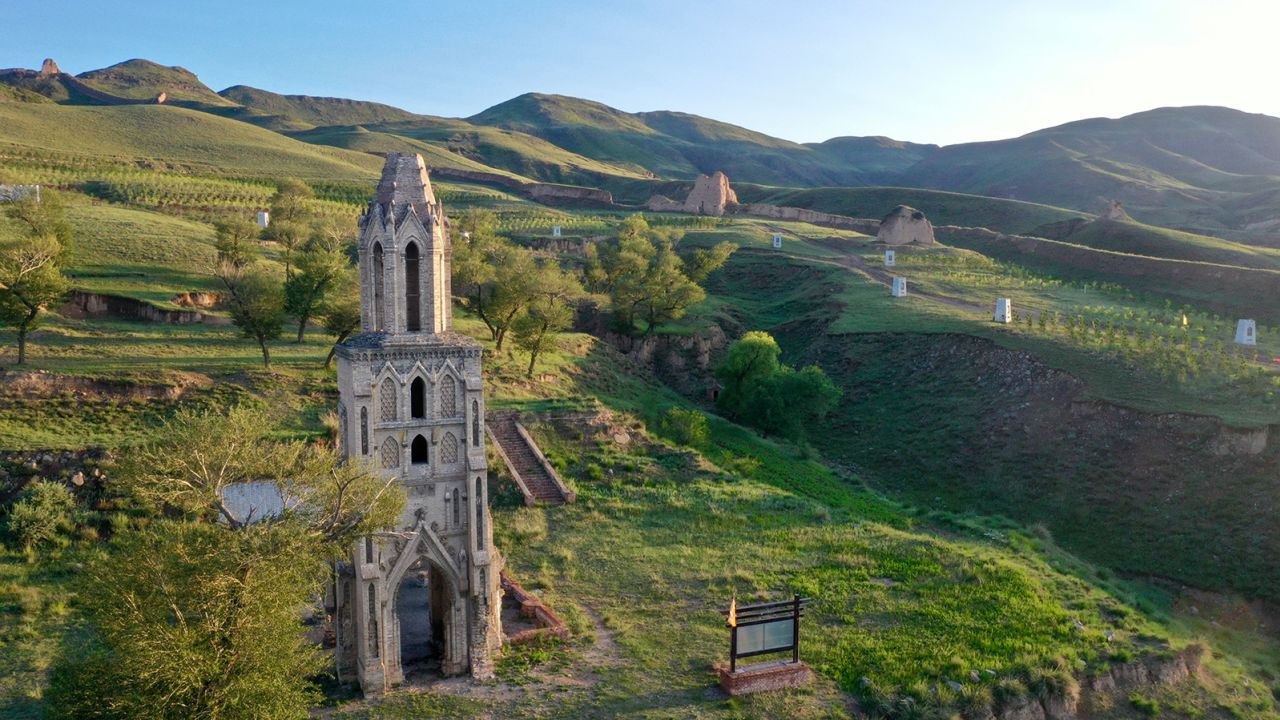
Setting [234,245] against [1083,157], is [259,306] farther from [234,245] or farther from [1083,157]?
[1083,157]

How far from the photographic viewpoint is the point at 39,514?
23.6m

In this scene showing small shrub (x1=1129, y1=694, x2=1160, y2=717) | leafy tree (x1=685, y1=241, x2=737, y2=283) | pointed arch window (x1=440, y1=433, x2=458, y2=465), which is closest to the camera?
pointed arch window (x1=440, y1=433, x2=458, y2=465)

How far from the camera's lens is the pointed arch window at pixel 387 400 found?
1725 cm

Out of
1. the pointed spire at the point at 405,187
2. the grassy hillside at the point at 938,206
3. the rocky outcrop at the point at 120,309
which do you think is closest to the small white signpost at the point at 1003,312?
the pointed spire at the point at 405,187

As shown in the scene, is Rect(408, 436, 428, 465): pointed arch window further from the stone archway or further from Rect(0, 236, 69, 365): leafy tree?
Rect(0, 236, 69, 365): leafy tree

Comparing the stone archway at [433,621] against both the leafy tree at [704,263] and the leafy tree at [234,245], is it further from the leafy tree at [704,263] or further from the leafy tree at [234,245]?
the leafy tree at [704,263]

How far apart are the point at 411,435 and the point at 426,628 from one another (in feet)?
19.8

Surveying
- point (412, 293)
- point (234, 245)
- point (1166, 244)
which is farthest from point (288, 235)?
point (1166, 244)

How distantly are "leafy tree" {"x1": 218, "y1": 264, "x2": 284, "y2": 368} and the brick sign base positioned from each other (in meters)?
25.3

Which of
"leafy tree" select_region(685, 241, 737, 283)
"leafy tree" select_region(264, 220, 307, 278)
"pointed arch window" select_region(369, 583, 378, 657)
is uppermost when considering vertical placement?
"leafy tree" select_region(264, 220, 307, 278)

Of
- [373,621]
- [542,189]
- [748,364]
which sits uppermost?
[542,189]

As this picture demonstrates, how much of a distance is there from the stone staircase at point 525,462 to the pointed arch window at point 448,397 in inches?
468

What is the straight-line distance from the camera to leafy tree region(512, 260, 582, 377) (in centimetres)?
4128

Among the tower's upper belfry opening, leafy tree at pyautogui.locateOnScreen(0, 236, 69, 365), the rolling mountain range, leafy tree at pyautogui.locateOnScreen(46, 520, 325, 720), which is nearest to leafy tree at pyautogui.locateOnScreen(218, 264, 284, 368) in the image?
leafy tree at pyautogui.locateOnScreen(0, 236, 69, 365)
